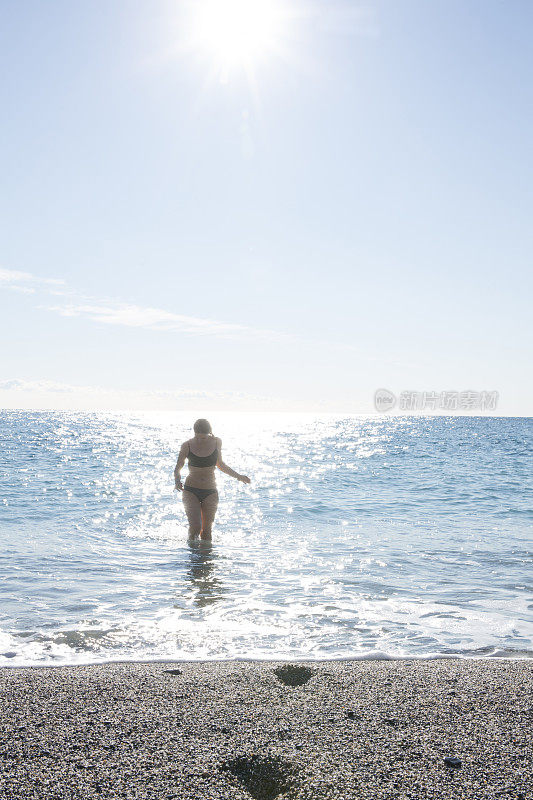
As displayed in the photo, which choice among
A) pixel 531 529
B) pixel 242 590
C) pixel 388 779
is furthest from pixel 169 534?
pixel 388 779

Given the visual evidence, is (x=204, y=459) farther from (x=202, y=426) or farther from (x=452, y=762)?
(x=452, y=762)

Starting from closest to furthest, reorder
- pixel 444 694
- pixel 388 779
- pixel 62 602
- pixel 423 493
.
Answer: pixel 388 779
pixel 444 694
pixel 62 602
pixel 423 493

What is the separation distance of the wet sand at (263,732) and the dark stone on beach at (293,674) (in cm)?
2

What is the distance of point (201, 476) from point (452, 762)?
7470mm

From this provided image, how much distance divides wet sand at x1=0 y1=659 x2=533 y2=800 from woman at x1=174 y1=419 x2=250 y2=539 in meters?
5.56

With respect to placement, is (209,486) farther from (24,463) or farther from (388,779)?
(24,463)

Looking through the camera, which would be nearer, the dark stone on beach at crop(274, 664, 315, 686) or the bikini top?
the dark stone on beach at crop(274, 664, 315, 686)

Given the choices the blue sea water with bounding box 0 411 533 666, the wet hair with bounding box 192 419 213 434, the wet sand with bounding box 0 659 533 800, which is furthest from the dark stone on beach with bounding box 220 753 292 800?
the wet hair with bounding box 192 419 213 434

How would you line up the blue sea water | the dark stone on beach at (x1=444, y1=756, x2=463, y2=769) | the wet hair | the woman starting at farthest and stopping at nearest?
1. the woman
2. the wet hair
3. the blue sea water
4. the dark stone on beach at (x1=444, y1=756, x2=463, y2=769)

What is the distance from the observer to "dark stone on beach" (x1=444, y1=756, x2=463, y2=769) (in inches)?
120

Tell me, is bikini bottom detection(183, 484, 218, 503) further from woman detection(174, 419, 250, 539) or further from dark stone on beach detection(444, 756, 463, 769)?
dark stone on beach detection(444, 756, 463, 769)

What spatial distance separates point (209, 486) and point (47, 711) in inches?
262

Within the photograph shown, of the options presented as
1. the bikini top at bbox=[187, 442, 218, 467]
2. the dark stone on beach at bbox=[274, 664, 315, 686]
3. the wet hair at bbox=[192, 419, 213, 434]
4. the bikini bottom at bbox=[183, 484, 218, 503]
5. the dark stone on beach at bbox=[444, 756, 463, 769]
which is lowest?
the dark stone on beach at bbox=[274, 664, 315, 686]

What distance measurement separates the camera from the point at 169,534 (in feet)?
39.1
